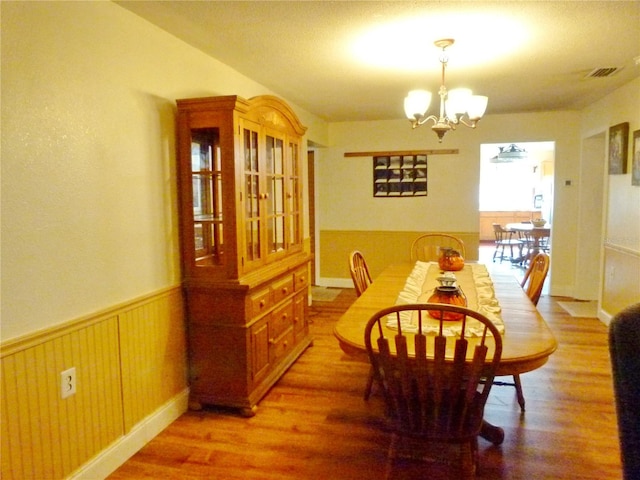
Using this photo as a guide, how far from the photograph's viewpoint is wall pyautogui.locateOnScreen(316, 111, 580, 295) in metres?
5.41

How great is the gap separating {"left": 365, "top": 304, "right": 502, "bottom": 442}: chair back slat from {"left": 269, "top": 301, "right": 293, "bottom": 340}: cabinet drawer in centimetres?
135

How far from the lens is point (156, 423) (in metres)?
2.52

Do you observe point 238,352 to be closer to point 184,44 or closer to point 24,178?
point 24,178

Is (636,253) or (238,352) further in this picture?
(636,253)

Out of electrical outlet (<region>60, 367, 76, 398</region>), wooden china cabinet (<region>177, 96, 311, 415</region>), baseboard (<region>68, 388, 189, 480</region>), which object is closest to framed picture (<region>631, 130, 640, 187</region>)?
wooden china cabinet (<region>177, 96, 311, 415</region>)

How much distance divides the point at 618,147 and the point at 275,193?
10.4 ft

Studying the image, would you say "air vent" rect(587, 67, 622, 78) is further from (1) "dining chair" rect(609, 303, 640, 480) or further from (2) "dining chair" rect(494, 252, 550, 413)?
(1) "dining chair" rect(609, 303, 640, 480)

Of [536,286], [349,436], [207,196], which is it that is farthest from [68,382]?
A: [536,286]

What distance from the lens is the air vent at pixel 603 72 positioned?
135 inches

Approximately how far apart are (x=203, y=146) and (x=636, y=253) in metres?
3.53

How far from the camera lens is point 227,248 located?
2646 millimetres

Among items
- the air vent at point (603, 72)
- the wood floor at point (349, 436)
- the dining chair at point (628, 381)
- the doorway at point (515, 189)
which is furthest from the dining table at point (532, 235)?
the dining chair at point (628, 381)

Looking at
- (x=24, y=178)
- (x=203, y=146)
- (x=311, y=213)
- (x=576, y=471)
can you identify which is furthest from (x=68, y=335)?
(x=311, y=213)

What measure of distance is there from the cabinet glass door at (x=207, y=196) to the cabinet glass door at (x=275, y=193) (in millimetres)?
402
